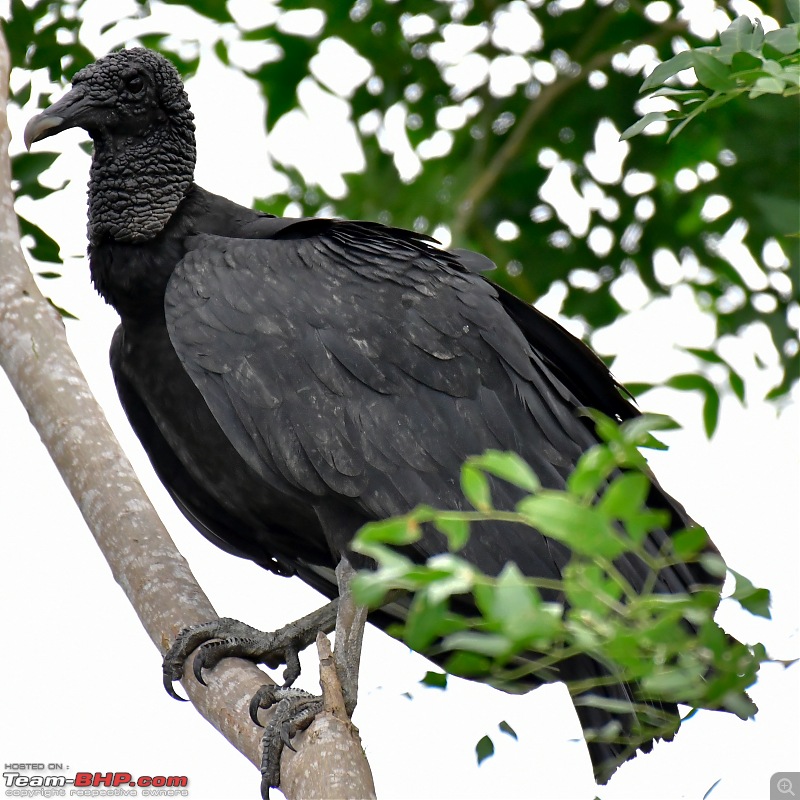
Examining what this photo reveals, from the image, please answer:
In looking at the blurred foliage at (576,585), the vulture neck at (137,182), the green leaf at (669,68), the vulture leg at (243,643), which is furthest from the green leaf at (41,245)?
the blurred foliage at (576,585)

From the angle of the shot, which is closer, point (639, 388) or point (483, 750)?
point (483, 750)

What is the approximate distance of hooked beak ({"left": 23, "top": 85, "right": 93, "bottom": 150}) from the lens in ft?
9.49

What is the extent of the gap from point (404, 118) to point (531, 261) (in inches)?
34.1

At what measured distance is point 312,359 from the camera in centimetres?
269

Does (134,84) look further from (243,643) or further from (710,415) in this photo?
(710,415)

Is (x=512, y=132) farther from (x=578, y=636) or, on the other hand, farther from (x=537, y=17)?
(x=578, y=636)

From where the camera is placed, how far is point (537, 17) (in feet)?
15.3

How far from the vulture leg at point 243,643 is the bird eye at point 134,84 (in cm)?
142

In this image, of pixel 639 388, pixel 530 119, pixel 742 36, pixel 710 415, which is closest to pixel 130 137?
pixel 639 388

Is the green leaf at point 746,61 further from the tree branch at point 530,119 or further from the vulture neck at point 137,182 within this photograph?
the tree branch at point 530,119

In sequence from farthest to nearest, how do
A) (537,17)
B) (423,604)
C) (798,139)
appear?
(537,17)
(798,139)
(423,604)

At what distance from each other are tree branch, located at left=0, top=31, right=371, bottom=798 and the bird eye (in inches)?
20.2

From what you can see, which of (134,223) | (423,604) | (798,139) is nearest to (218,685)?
(134,223)

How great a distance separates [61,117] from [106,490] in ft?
3.22
